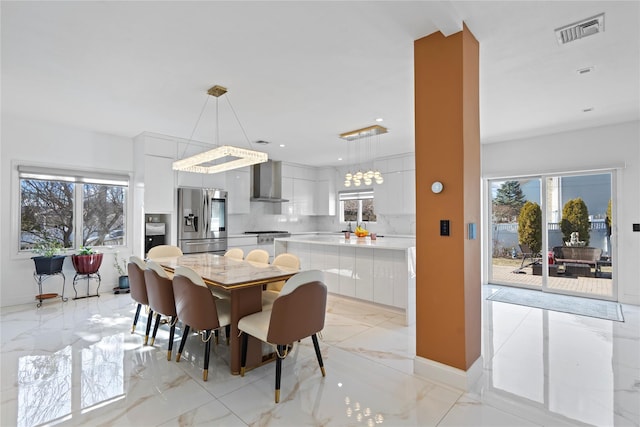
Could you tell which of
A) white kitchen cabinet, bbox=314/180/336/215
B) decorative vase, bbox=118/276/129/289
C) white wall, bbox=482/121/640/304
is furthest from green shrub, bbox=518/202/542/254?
decorative vase, bbox=118/276/129/289

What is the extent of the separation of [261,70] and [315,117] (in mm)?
1424

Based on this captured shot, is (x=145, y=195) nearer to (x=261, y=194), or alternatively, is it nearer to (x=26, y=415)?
(x=261, y=194)

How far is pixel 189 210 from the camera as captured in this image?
5.42m

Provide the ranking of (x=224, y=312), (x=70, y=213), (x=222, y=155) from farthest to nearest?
(x=70, y=213) → (x=222, y=155) → (x=224, y=312)

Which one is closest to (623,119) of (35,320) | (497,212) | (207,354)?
(497,212)

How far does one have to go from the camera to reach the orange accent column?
7.32 ft

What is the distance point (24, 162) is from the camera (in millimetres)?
4406

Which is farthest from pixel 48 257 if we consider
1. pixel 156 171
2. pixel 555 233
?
pixel 555 233

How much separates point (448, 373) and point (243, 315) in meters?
1.60

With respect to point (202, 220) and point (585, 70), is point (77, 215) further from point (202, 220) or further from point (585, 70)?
point (585, 70)

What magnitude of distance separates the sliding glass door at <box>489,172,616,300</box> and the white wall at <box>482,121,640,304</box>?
155mm

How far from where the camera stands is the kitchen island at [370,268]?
3.75m

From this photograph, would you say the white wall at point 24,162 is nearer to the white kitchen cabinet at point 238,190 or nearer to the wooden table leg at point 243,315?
the white kitchen cabinet at point 238,190

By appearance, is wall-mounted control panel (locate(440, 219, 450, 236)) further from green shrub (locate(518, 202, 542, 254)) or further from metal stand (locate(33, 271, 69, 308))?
metal stand (locate(33, 271, 69, 308))
